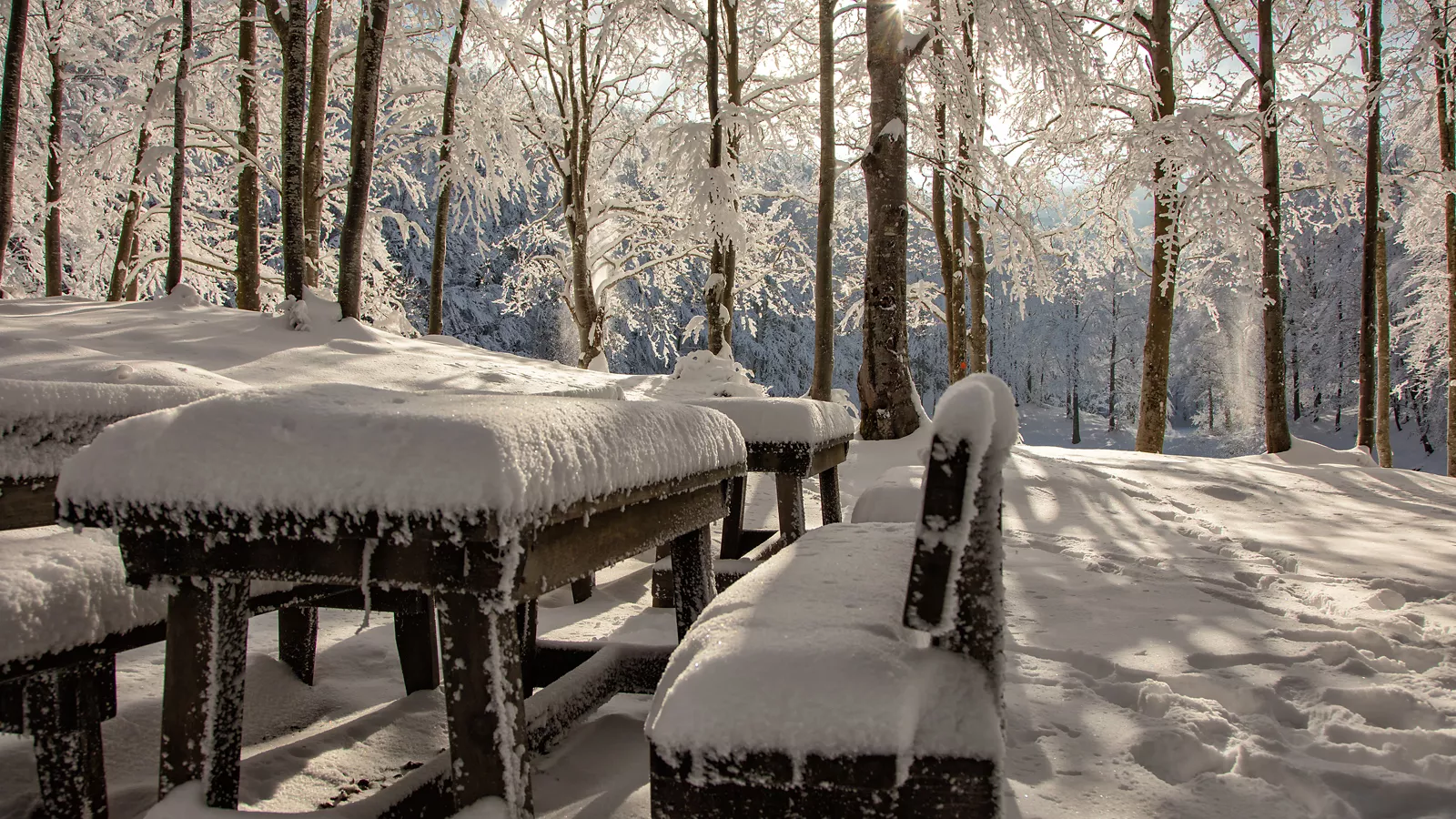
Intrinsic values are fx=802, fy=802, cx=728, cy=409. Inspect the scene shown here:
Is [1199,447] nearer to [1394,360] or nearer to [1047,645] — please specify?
[1394,360]

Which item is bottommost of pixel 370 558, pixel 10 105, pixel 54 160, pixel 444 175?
pixel 370 558

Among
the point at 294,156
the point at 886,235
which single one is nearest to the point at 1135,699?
the point at 886,235

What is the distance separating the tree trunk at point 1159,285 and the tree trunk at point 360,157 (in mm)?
9318

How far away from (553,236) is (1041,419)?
38.5m

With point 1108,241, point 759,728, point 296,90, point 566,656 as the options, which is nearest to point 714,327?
point 296,90

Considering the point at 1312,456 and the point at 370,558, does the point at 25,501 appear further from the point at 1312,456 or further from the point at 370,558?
the point at 1312,456

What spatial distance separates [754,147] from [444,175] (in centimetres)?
484

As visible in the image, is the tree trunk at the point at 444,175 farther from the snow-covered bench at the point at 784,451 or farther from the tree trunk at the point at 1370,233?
the tree trunk at the point at 1370,233

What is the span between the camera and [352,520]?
1203 mm

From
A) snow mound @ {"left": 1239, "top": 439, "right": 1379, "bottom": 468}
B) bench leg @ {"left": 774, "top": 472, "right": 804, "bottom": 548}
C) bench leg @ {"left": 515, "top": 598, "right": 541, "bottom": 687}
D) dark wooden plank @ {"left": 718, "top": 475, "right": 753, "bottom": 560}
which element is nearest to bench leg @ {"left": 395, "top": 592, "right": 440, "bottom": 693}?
bench leg @ {"left": 515, "top": 598, "right": 541, "bottom": 687}

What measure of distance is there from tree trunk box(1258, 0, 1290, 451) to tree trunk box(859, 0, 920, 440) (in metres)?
5.72

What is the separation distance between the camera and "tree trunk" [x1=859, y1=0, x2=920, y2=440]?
7.79 metres

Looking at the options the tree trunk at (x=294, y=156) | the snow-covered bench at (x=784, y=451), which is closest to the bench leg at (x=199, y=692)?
the snow-covered bench at (x=784, y=451)

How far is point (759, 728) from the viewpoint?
1.00m
